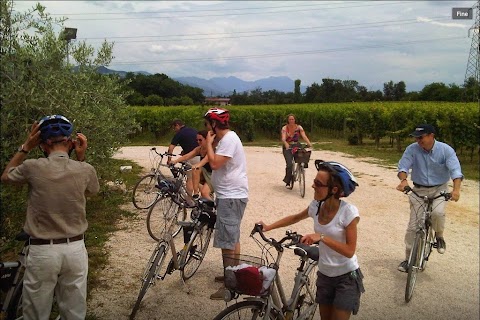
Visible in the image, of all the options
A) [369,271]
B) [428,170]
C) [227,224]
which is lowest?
[369,271]

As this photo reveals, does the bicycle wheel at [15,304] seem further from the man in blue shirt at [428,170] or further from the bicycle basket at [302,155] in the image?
the bicycle basket at [302,155]

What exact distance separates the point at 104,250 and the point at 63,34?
3.15 meters

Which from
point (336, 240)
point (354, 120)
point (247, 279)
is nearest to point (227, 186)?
point (336, 240)

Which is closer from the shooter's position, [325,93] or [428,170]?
[428,170]

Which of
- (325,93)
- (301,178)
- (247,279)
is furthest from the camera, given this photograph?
(325,93)

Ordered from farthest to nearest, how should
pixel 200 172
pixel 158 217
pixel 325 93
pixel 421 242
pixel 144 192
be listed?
pixel 325 93 → pixel 144 192 → pixel 200 172 → pixel 158 217 → pixel 421 242

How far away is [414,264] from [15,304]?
4.36m

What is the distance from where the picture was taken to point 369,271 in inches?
250

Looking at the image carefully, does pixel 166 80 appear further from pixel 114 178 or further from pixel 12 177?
pixel 12 177

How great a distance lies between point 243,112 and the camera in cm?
2917

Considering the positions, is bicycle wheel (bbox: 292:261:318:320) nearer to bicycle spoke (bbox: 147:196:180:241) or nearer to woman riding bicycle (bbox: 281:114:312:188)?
bicycle spoke (bbox: 147:196:180:241)

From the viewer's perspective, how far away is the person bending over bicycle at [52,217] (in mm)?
3047

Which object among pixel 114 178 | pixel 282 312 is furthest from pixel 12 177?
pixel 114 178

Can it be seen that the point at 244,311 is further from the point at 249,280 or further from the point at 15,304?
the point at 15,304
